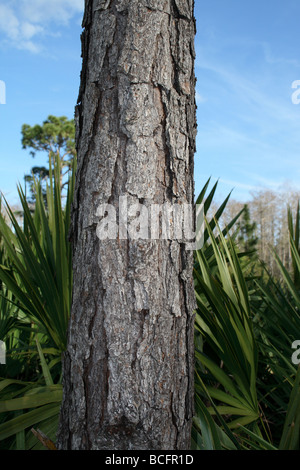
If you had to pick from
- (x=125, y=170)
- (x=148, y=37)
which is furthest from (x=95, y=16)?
(x=125, y=170)

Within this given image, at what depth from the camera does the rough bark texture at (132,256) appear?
1380 mm

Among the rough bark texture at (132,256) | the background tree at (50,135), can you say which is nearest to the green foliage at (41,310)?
the rough bark texture at (132,256)

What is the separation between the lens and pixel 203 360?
1816mm

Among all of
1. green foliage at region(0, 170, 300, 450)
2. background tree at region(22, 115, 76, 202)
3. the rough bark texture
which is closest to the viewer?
the rough bark texture

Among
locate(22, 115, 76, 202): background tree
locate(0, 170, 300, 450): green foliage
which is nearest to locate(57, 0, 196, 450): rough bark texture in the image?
locate(0, 170, 300, 450): green foliage

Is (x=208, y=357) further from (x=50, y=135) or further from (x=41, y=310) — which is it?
(x=50, y=135)

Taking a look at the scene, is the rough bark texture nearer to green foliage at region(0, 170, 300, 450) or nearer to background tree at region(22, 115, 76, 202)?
green foliage at region(0, 170, 300, 450)

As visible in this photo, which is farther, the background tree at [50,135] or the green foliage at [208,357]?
the background tree at [50,135]

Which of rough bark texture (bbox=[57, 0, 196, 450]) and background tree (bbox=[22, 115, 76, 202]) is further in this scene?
background tree (bbox=[22, 115, 76, 202])

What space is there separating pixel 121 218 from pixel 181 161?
33 centimetres

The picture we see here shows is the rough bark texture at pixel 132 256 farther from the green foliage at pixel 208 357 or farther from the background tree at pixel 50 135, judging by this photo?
the background tree at pixel 50 135

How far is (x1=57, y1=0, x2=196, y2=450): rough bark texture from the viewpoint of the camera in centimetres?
138
